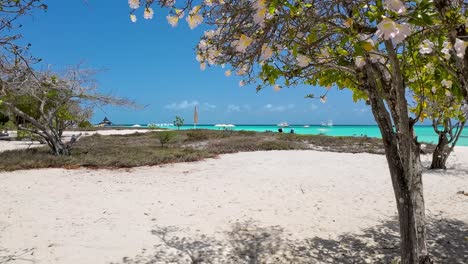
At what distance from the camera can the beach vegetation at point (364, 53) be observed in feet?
9.03

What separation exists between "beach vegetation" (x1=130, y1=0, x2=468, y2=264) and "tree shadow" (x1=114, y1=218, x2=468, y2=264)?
42.3 inches

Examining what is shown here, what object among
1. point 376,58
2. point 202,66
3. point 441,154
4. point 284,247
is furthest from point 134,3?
point 441,154

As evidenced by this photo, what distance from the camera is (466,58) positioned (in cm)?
286

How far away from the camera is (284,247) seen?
5043mm

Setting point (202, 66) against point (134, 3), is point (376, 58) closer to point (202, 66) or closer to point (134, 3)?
point (202, 66)

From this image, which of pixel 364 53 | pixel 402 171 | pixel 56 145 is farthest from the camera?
pixel 56 145

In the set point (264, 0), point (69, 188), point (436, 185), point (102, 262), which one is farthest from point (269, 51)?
point (436, 185)

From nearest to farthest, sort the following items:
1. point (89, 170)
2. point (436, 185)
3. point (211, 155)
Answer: point (436, 185)
point (89, 170)
point (211, 155)

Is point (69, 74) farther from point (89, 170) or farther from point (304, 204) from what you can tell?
point (304, 204)

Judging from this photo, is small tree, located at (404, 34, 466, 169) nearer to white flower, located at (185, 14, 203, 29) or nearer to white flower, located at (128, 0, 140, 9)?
white flower, located at (185, 14, 203, 29)

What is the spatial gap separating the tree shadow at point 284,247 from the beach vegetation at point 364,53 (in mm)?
1074

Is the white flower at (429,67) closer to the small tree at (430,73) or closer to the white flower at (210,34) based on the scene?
the small tree at (430,73)

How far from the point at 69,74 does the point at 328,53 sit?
38.8 ft

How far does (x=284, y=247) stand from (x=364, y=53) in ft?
10.9
